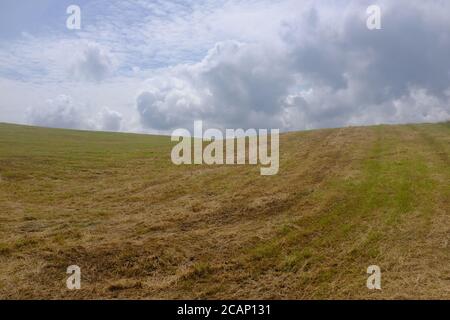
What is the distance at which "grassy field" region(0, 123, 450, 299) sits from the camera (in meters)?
8.71

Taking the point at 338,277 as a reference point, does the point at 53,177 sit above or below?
above

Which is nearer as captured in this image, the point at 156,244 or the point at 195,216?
the point at 156,244

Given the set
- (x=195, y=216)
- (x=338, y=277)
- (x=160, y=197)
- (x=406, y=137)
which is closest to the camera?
(x=338, y=277)

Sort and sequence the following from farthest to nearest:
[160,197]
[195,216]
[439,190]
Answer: [160,197]
[439,190]
[195,216]

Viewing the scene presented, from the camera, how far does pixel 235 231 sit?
38.9 feet

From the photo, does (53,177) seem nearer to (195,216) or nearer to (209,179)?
(209,179)

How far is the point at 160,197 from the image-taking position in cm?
1691

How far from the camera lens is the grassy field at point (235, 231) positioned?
343 inches

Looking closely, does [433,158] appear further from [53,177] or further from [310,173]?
[53,177]
